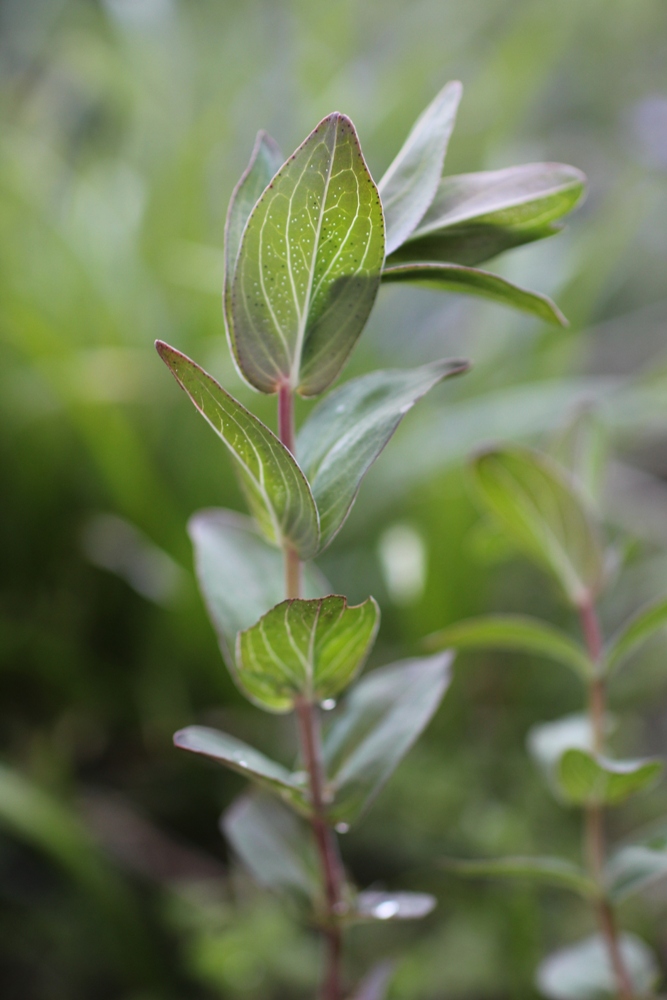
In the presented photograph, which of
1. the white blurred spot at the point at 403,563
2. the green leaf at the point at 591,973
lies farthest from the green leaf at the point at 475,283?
the white blurred spot at the point at 403,563

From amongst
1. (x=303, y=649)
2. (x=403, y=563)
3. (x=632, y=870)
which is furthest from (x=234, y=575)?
(x=403, y=563)

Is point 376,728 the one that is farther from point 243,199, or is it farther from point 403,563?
point 403,563

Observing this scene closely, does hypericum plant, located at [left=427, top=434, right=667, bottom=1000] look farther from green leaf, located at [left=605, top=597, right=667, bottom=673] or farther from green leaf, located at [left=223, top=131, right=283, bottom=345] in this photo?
green leaf, located at [left=223, top=131, right=283, bottom=345]

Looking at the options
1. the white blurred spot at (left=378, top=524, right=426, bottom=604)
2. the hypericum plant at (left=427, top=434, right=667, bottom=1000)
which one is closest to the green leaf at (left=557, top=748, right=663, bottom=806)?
the hypericum plant at (left=427, top=434, right=667, bottom=1000)

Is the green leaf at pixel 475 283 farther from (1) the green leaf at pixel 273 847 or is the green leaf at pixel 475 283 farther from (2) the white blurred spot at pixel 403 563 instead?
(2) the white blurred spot at pixel 403 563

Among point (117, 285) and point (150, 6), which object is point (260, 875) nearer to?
point (117, 285)

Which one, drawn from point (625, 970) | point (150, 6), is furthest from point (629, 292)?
point (625, 970)

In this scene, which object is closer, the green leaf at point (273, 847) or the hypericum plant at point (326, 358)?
the hypericum plant at point (326, 358)
